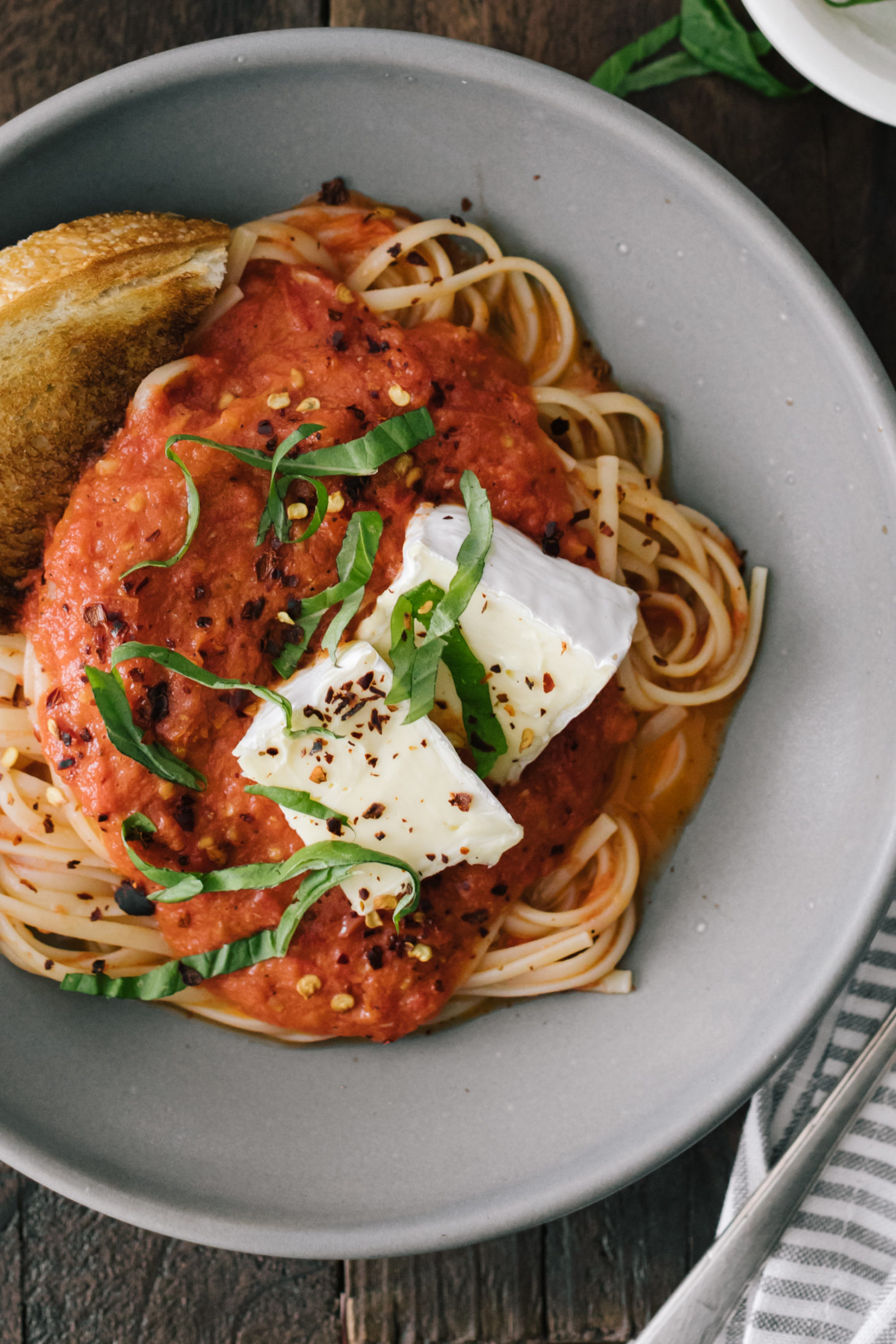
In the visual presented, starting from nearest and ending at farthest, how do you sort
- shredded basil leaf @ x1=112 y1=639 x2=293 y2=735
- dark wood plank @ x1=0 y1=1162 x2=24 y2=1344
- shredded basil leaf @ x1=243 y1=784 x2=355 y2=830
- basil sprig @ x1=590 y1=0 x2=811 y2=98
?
1. shredded basil leaf @ x1=112 y1=639 x2=293 y2=735
2. shredded basil leaf @ x1=243 y1=784 x2=355 y2=830
3. basil sprig @ x1=590 y1=0 x2=811 y2=98
4. dark wood plank @ x1=0 y1=1162 x2=24 y2=1344

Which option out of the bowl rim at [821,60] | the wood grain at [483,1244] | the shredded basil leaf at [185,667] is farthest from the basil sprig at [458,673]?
the bowl rim at [821,60]

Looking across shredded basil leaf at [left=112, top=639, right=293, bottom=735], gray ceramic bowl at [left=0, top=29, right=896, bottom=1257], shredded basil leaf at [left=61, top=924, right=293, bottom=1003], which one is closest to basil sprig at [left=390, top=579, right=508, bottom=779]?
shredded basil leaf at [left=112, top=639, right=293, bottom=735]

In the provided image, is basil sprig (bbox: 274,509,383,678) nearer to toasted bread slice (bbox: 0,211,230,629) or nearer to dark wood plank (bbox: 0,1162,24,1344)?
toasted bread slice (bbox: 0,211,230,629)

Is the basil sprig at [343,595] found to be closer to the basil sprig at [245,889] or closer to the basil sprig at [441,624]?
the basil sprig at [441,624]

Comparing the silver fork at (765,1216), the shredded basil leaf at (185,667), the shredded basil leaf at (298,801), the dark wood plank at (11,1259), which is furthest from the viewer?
the dark wood plank at (11,1259)

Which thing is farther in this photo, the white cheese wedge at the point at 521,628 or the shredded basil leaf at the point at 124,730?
the white cheese wedge at the point at 521,628

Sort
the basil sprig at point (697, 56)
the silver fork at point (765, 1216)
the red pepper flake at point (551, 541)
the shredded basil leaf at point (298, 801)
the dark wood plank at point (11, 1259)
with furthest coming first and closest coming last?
the dark wood plank at point (11, 1259) < the basil sprig at point (697, 56) < the silver fork at point (765, 1216) < the red pepper flake at point (551, 541) < the shredded basil leaf at point (298, 801)

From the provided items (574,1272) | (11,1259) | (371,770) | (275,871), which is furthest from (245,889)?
(574,1272)
